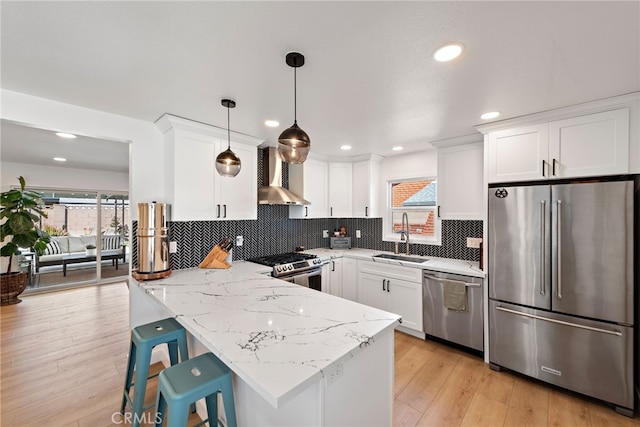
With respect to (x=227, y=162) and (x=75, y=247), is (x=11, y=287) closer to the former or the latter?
(x=75, y=247)

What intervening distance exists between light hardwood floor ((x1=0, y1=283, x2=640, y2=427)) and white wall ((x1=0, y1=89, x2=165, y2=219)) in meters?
1.59

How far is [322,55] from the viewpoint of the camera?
147cm

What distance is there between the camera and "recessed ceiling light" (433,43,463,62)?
139 cm

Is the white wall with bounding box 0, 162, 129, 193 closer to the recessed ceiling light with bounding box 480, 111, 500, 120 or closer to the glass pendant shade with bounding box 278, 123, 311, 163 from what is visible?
the glass pendant shade with bounding box 278, 123, 311, 163

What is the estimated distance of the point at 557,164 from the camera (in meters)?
2.29

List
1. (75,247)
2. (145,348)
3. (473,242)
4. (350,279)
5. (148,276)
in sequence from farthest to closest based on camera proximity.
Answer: (75,247), (350,279), (473,242), (148,276), (145,348)

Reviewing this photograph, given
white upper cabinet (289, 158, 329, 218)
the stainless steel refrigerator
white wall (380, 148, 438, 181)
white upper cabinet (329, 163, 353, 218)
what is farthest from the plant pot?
the stainless steel refrigerator

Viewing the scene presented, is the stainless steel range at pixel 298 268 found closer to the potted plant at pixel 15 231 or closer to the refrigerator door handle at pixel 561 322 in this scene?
the refrigerator door handle at pixel 561 322

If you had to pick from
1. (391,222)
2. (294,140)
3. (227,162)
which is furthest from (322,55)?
(391,222)

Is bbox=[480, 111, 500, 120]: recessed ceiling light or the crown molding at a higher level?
bbox=[480, 111, 500, 120]: recessed ceiling light

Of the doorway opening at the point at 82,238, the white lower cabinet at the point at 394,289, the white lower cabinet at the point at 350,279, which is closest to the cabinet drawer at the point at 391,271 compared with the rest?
the white lower cabinet at the point at 394,289

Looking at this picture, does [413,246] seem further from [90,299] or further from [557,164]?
[90,299]

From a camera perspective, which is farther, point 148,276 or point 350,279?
point 350,279

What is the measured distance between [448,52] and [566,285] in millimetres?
2162
